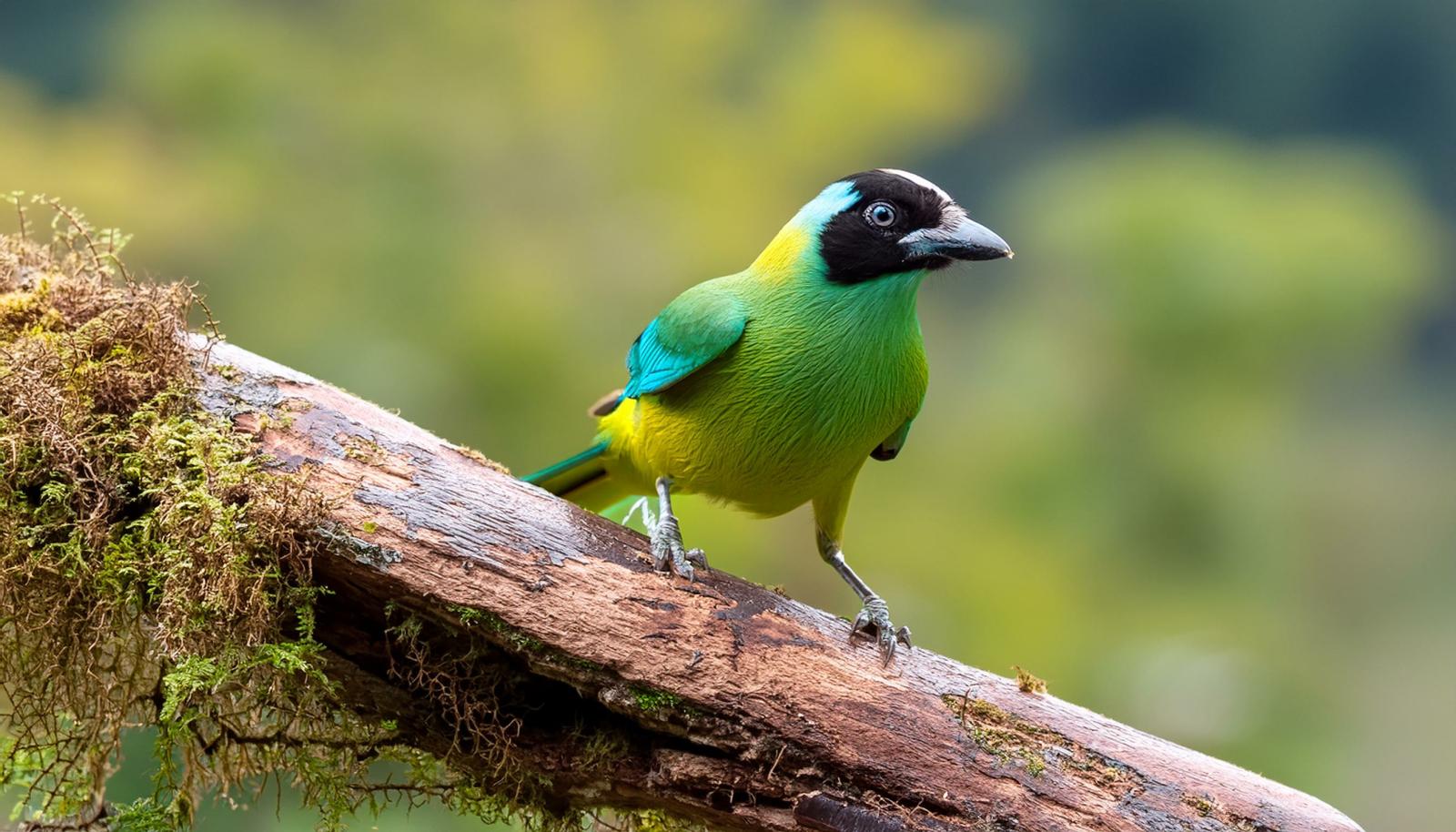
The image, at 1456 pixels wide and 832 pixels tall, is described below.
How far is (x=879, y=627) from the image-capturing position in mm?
3248

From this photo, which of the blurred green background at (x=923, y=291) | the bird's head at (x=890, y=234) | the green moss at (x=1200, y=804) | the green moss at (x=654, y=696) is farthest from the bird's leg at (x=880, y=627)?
the blurred green background at (x=923, y=291)

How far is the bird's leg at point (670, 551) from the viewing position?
307cm

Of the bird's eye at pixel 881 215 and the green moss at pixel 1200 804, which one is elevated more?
the bird's eye at pixel 881 215

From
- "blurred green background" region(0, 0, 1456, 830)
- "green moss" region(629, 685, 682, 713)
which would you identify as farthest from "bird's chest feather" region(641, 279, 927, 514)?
"blurred green background" region(0, 0, 1456, 830)

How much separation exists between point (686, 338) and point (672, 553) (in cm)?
66

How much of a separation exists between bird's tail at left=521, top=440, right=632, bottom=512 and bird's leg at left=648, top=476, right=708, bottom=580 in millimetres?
446

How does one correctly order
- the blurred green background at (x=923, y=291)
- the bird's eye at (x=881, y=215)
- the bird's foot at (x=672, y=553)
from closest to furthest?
the bird's foot at (x=672, y=553) < the bird's eye at (x=881, y=215) < the blurred green background at (x=923, y=291)

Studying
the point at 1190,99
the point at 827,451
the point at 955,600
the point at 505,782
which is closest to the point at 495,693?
the point at 505,782

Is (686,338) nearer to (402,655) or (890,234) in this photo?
(890,234)

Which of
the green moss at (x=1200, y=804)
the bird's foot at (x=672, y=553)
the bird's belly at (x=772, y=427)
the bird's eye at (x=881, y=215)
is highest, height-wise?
the bird's eye at (x=881, y=215)

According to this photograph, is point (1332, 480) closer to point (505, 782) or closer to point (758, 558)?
point (758, 558)

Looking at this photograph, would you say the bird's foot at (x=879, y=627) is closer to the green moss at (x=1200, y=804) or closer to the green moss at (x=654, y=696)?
the green moss at (x=654, y=696)

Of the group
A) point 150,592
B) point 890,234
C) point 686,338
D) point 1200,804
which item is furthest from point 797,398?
point 150,592

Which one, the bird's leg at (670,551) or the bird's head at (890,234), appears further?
the bird's head at (890,234)
